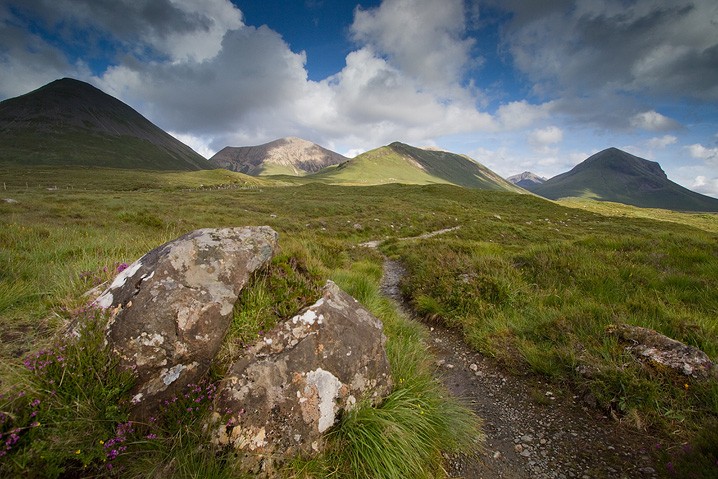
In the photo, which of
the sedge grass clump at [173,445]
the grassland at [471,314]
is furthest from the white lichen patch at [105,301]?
the sedge grass clump at [173,445]

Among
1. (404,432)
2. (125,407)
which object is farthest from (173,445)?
(404,432)

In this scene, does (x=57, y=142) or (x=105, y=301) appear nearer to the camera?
(x=105, y=301)

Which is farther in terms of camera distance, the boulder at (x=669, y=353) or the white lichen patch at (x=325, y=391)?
the boulder at (x=669, y=353)

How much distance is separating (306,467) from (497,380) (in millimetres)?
4033

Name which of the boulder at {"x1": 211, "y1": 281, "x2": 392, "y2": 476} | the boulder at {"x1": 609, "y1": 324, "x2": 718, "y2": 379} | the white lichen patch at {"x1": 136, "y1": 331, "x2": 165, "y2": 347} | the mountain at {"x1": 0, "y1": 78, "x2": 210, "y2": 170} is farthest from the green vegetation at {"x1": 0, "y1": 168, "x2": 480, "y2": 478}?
the mountain at {"x1": 0, "y1": 78, "x2": 210, "y2": 170}

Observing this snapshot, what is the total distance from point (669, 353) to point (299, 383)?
562cm

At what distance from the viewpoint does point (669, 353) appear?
467 cm

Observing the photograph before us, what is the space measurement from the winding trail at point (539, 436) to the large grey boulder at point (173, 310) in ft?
10.9

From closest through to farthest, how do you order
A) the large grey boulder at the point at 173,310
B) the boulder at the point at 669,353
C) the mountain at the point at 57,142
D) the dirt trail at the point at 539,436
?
the large grey boulder at the point at 173,310 < the dirt trail at the point at 539,436 < the boulder at the point at 669,353 < the mountain at the point at 57,142

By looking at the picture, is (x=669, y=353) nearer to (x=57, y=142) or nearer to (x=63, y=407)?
(x=63, y=407)

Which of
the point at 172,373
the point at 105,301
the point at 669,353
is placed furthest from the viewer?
the point at 669,353

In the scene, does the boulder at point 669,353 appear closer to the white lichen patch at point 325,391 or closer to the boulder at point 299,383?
the boulder at point 299,383

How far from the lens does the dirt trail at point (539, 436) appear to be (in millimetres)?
3719

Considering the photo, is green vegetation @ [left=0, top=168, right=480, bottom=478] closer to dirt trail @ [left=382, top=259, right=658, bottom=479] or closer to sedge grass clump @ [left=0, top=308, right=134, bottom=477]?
sedge grass clump @ [left=0, top=308, right=134, bottom=477]
